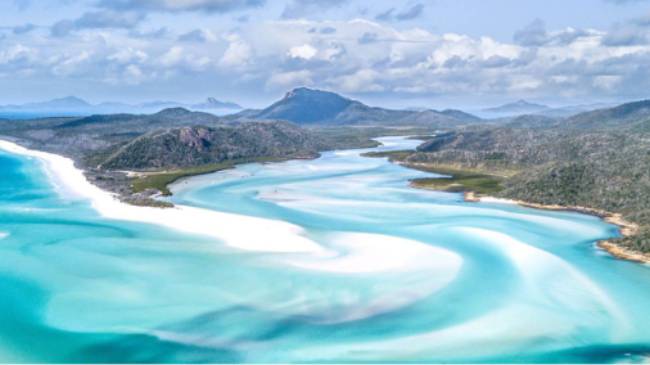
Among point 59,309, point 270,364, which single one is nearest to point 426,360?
point 270,364

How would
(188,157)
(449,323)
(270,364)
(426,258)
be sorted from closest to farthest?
(270,364) < (449,323) < (426,258) < (188,157)

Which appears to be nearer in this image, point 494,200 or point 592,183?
point 592,183

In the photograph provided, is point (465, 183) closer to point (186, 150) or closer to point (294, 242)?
point (294, 242)

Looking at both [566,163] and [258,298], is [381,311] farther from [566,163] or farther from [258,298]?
[566,163]

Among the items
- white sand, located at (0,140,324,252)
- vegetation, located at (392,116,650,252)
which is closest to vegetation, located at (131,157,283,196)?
white sand, located at (0,140,324,252)

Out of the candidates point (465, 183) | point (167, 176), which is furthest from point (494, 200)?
point (167, 176)

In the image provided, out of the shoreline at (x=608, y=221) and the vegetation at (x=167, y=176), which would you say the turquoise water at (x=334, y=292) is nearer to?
the shoreline at (x=608, y=221)
